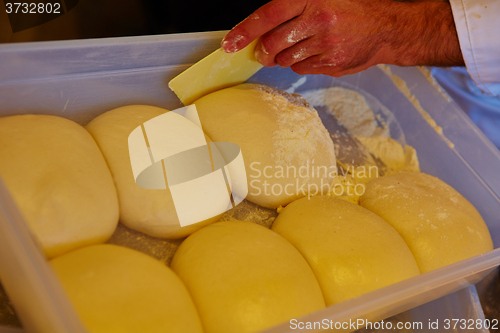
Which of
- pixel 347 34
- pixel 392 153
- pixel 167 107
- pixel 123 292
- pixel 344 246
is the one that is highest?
pixel 347 34

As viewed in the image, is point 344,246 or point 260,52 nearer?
point 344,246

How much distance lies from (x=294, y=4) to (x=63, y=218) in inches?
30.4

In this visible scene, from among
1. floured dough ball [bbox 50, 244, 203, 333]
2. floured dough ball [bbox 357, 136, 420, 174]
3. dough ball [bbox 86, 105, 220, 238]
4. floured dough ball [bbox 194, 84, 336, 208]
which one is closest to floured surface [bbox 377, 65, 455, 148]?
floured dough ball [bbox 357, 136, 420, 174]

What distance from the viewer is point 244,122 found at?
1003mm

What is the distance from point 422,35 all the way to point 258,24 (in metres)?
0.63

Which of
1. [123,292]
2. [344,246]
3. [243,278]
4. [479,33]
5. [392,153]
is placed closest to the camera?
[123,292]

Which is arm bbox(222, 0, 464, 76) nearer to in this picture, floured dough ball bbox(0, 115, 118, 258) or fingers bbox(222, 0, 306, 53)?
fingers bbox(222, 0, 306, 53)

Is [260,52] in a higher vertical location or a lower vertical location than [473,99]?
higher

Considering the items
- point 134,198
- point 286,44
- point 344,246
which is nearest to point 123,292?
point 134,198

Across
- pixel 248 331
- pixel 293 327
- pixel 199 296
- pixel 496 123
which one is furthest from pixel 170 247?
pixel 496 123

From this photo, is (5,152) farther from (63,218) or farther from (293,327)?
(293,327)

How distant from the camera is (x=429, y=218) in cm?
101

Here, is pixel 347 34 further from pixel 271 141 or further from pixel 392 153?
pixel 392 153

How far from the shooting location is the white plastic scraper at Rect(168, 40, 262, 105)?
3.11 ft
